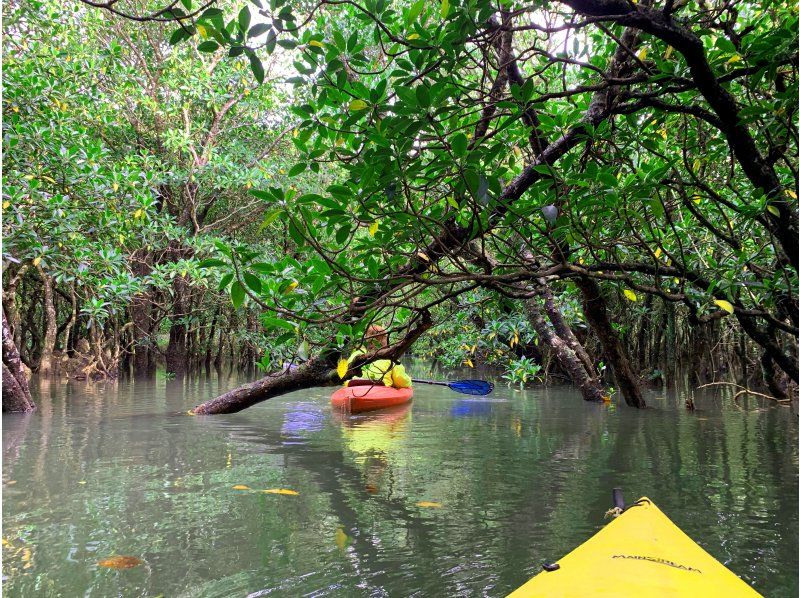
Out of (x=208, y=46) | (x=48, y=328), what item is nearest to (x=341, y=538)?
(x=208, y=46)

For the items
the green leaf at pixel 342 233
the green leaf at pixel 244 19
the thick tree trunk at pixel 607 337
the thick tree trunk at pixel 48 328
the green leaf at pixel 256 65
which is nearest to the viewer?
the green leaf at pixel 244 19

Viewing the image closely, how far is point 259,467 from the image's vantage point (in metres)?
4.07

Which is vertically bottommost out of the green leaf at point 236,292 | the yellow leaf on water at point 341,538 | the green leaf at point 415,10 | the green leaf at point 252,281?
the yellow leaf on water at point 341,538

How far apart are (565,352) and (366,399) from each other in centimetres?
267

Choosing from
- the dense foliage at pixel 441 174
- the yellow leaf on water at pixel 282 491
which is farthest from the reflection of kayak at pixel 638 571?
the yellow leaf on water at pixel 282 491

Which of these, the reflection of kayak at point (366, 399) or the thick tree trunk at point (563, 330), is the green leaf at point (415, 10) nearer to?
the thick tree trunk at point (563, 330)

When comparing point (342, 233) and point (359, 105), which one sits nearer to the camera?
point (359, 105)

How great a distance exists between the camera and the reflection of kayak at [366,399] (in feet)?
23.8

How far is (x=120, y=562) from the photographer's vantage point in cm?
236

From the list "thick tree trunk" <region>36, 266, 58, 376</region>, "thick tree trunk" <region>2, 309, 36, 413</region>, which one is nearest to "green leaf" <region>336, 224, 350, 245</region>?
"thick tree trunk" <region>2, 309, 36, 413</region>

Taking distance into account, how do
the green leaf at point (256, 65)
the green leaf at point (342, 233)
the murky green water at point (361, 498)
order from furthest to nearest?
the murky green water at point (361, 498)
the green leaf at point (342, 233)
the green leaf at point (256, 65)

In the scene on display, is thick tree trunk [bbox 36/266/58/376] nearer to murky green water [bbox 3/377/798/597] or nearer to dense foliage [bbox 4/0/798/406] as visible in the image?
dense foliage [bbox 4/0/798/406]

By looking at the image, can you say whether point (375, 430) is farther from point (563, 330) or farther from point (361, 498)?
point (563, 330)

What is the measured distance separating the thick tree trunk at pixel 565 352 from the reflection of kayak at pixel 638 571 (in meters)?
5.39
